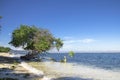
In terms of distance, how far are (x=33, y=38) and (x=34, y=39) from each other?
1.00 meters

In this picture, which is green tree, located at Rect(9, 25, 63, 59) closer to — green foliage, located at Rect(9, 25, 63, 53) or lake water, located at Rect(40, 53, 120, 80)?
green foliage, located at Rect(9, 25, 63, 53)

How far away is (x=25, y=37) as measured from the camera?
212 feet

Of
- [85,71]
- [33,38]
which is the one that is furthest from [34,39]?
[85,71]

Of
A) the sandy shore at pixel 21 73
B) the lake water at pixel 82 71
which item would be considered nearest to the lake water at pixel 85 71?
the lake water at pixel 82 71

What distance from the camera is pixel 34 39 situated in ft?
212

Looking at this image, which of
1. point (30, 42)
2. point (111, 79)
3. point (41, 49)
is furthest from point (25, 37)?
point (111, 79)

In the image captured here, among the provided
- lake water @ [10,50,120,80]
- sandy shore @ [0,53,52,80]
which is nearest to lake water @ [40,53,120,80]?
lake water @ [10,50,120,80]

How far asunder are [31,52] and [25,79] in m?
44.0

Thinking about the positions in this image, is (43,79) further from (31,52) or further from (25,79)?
(31,52)

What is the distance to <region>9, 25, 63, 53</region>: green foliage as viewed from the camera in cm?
6338

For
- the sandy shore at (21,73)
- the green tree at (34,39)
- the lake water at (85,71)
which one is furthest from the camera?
the green tree at (34,39)

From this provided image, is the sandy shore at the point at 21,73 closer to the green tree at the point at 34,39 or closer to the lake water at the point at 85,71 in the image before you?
the lake water at the point at 85,71

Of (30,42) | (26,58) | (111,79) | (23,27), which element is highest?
(23,27)

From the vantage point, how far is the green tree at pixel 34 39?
6331 cm
